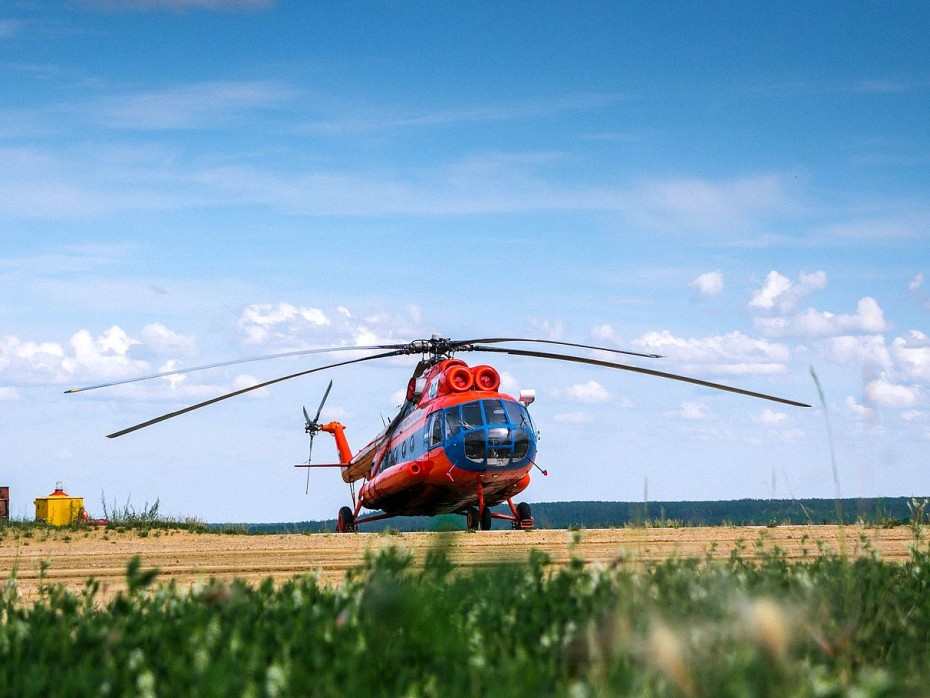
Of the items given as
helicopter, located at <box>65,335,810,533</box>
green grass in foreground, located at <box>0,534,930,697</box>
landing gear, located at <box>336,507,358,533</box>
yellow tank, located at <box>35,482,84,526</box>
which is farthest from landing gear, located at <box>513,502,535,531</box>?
green grass in foreground, located at <box>0,534,930,697</box>

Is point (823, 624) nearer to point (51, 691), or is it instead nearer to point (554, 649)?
point (554, 649)

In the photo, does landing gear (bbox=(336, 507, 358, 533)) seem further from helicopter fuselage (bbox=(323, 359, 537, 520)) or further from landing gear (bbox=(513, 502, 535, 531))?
landing gear (bbox=(513, 502, 535, 531))

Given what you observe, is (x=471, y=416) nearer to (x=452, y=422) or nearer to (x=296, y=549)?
(x=452, y=422)

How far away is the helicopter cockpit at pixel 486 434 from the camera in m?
20.9

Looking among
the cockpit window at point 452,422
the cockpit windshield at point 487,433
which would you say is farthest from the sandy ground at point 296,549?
the cockpit window at point 452,422

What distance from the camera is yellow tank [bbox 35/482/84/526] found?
2927 centimetres

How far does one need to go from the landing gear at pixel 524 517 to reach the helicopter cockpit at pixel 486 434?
2.05m

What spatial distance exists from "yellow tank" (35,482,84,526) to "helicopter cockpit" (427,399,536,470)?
13.5 meters

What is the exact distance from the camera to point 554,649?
4789 millimetres

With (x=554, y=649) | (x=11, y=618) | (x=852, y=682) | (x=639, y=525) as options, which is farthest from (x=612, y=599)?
(x=11, y=618)

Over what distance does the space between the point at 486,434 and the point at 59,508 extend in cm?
1521

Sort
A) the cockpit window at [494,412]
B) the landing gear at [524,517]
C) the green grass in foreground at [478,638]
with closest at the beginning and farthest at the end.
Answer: the green grass in foreground at [478,638] < the cockpit window at [494,412] < the landing gear at [524,517]

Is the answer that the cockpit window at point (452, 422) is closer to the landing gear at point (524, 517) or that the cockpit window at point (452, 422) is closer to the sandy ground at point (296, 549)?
the landing gear at point (524, 517)

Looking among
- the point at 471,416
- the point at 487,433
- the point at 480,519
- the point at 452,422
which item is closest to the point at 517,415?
the point at 487,433
